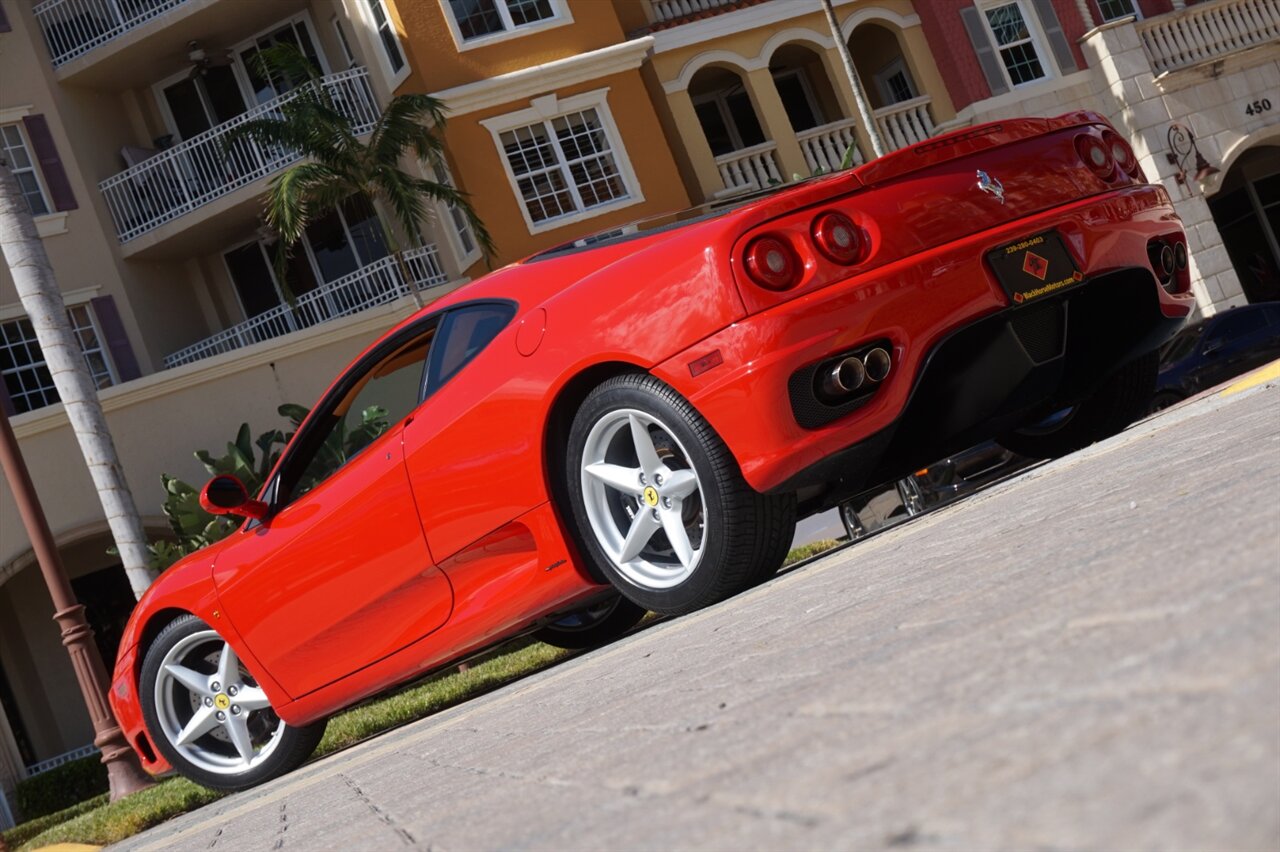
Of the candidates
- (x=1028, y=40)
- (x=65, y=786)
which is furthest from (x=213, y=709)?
(x=1028, y=40)

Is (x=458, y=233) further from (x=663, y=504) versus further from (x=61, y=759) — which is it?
(x=663, y=504)

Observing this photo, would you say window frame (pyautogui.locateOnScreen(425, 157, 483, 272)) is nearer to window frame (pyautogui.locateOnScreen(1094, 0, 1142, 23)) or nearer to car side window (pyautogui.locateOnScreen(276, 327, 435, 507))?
window frame (pyautogui.locateOnScreen(1094, 0, 1142, 23))

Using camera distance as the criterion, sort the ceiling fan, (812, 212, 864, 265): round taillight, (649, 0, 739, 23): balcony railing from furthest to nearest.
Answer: the ceiling fan, (649, 0, 739, 23): balcony railing, (812, 212, 864, 265): round taillight

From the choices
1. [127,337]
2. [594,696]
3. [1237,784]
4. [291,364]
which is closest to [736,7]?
[291,364]

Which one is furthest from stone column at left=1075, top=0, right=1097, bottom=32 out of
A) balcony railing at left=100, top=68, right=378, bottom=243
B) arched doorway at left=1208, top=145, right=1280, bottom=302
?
balcony railing at left=100, top=68, right=378, bottom=243

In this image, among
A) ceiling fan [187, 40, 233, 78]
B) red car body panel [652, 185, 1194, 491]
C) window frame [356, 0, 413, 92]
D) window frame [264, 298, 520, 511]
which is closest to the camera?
red car body panel [652, 185, 1194, 491]

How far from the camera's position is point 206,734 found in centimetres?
634

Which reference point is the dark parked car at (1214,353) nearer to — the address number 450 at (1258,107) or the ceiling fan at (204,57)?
the address number 450 at (1258,107)

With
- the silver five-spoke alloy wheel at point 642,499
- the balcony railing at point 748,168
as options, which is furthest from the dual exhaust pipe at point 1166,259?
the balcony railing at point 748,168

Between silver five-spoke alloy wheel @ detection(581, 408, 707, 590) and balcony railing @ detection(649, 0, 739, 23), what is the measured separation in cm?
2234

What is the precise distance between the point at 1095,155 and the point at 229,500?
350 centimetres

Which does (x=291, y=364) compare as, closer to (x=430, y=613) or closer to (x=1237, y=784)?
(x=430, y=613)

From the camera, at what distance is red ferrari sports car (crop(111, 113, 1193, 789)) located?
4207 millimetres

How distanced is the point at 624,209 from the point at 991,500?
19.6 meters
